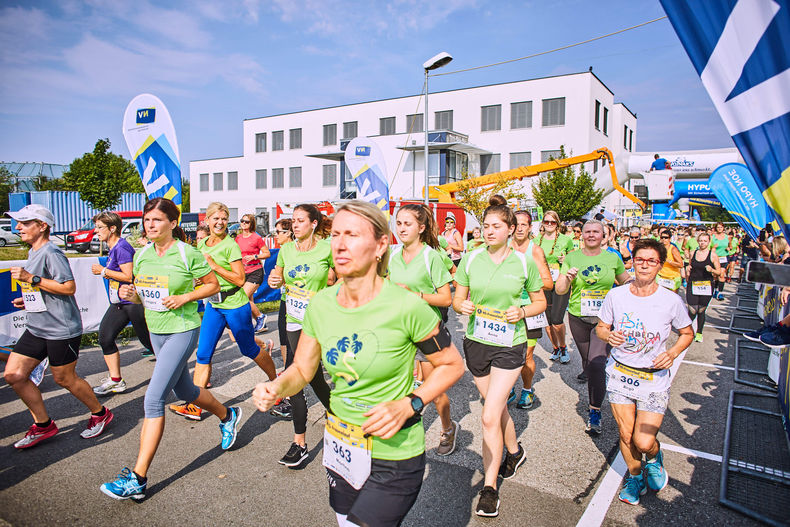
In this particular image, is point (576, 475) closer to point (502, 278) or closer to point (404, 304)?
point (502, 278)

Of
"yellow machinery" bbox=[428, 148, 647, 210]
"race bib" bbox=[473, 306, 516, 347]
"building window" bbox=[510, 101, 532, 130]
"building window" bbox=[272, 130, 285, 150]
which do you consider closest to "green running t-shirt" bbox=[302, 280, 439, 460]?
"race bib" bbox=[473, 306, 516, 347]

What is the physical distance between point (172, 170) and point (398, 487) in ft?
21.2

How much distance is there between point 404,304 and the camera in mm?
2039

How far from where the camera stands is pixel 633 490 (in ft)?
11.3

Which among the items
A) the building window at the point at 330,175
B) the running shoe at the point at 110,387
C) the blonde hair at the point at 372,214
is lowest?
the running shoe at the point at 110,387

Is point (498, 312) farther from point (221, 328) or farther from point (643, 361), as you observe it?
point (221, 328)

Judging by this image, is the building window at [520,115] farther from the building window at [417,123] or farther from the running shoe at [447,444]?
the running shoe at [447,444]

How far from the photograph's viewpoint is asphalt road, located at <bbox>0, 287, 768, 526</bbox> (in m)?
3.26

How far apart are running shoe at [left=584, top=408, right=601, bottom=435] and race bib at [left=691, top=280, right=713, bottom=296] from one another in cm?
540

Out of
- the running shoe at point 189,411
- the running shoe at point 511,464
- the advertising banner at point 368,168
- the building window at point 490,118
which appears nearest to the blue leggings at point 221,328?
the running shoe at point 189,411

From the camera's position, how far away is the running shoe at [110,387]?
554 centimetres

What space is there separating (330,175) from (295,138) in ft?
23.9

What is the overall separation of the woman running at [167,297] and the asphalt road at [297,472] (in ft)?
1.50

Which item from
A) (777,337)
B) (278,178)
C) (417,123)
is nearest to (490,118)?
(417,123)
